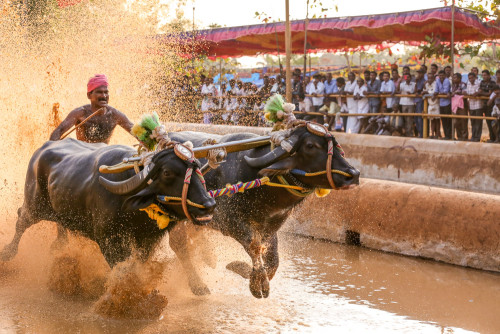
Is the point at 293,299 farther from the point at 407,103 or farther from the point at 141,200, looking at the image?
the point at 407,103

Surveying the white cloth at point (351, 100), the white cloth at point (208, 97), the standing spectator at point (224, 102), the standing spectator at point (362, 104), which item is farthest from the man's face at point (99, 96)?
the white cloth at point (208, 97)

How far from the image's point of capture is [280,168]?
5.37m

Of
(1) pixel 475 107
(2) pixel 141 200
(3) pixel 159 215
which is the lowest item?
(3) pixel 159 215

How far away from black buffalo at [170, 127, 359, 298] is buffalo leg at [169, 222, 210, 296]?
0.03 meters

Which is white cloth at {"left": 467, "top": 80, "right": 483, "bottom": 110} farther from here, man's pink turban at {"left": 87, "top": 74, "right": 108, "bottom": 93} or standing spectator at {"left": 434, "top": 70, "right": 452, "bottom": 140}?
man's pink turban at {"left": 87, "top": 74, "right": 108, "bottom": 93}

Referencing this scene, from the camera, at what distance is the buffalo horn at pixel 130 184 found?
4.73 metres

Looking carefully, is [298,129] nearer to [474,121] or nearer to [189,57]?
[474,121]

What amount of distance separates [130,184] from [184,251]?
1763 millimetres

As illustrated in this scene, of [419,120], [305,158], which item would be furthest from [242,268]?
[419,120]

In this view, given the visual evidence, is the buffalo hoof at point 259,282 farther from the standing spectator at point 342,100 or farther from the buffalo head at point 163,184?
the standing spectator at point 342,100

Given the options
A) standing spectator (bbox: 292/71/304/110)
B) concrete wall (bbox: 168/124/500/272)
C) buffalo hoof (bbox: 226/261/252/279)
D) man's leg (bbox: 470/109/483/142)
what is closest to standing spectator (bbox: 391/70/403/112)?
man's leg (bbox: 470/109/483/142)

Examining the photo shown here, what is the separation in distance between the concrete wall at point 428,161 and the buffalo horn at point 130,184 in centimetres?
515

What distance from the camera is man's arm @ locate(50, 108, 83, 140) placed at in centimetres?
668

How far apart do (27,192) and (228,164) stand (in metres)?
2.00
